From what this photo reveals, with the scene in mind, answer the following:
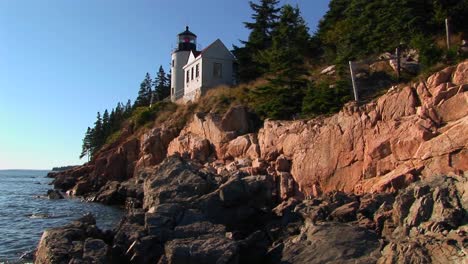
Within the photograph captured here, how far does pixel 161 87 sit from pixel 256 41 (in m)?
30.2

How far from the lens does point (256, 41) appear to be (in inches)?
1500

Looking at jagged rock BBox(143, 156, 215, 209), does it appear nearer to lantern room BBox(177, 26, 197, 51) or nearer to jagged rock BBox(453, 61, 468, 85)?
jagged rock BBox(453, 61, 468, 85)

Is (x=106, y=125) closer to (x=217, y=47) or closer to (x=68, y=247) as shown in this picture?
(x=217, y=47)

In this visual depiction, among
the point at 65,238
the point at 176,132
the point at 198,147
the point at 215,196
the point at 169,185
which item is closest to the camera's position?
the point at 65,238

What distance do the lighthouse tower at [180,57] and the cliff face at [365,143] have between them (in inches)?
656

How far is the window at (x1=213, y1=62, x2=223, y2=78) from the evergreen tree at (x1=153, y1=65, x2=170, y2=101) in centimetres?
2510

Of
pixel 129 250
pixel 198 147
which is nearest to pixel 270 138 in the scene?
pixel 198 147

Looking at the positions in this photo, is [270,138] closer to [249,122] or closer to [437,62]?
[249,122]

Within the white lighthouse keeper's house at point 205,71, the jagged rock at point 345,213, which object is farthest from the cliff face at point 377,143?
the white lighthouse keeper's house at point 205,71

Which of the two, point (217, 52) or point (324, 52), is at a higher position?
point (217, 52)

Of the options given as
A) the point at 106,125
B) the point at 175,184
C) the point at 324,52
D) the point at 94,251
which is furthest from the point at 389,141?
the point at 106,125

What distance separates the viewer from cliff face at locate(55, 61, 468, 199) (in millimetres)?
16109

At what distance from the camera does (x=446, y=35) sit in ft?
78.8

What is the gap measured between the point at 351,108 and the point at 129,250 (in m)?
12.0
